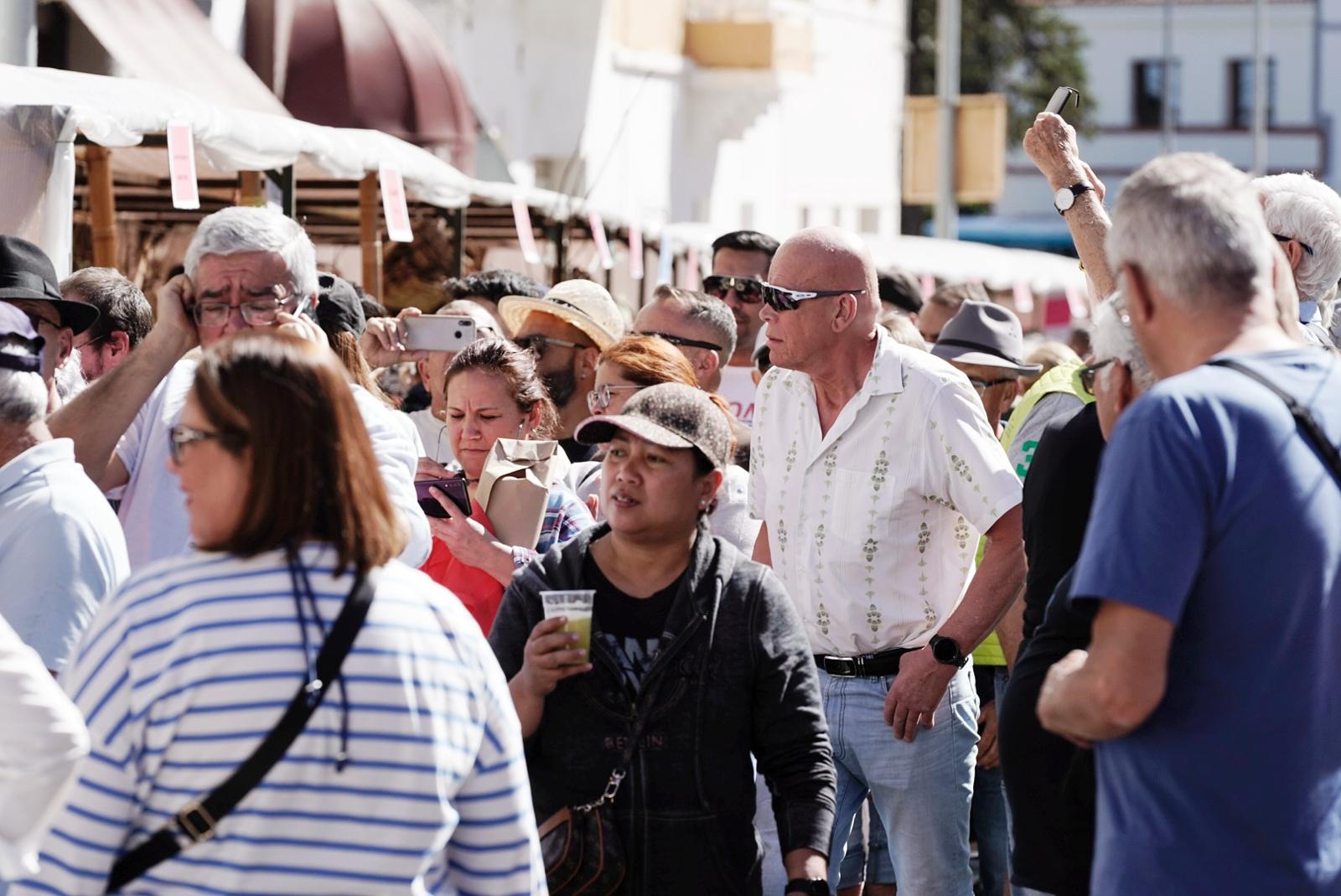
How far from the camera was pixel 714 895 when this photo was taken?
13.1ft

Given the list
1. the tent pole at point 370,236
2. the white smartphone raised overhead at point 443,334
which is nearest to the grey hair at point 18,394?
the white smartphone raised overhead at point 443,334

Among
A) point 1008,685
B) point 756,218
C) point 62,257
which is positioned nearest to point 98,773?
point 1008,685

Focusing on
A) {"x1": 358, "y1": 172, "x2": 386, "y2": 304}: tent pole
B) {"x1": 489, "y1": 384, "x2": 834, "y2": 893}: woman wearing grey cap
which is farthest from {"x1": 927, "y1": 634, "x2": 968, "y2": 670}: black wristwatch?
{"x1": 358, "y1": 172, "x2": 386, "y2": 304}: tent pole

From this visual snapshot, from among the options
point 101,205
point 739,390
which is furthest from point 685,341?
point 101,205

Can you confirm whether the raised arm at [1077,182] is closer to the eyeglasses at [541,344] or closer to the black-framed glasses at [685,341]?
the black-framed glasses at [685,341]

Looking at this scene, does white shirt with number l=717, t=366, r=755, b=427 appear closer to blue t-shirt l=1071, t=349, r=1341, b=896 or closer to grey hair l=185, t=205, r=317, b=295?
grey hair l=185, t=205, r=317, b=295

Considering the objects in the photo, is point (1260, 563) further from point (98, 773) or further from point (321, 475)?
point (98, 773)

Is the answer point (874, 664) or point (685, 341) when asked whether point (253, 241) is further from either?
point (685, 341)

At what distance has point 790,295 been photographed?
5.41 meters

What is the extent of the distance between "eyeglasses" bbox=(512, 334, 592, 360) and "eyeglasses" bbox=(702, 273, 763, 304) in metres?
1.30

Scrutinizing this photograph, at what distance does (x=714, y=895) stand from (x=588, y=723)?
0.42 metres

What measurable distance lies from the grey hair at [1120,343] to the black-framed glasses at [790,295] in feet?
5.45

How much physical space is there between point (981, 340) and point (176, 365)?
3980 millimetres

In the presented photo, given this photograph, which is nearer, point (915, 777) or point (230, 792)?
point (230, 792)
